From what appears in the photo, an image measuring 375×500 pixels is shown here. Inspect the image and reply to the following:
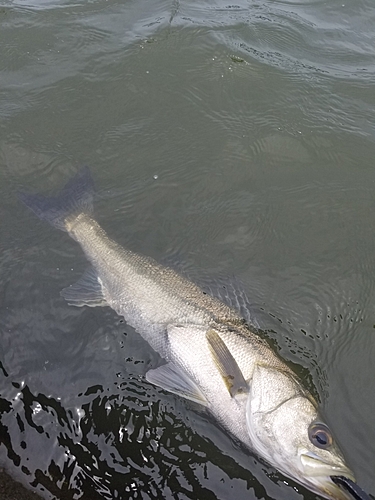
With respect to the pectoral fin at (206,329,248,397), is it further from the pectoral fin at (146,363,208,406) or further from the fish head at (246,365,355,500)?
the pectoral fin at (146,363,208,406)

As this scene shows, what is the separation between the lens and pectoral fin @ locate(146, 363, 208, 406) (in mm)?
4023

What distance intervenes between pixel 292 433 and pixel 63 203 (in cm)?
333

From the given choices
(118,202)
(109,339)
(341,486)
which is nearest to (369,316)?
(341,486)

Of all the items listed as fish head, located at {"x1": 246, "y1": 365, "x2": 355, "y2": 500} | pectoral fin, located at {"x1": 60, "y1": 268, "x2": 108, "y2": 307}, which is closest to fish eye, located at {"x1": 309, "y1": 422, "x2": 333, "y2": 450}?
fish head, located at {"x1": 246, "y1": 365, "x2": 355, "y2": 500}

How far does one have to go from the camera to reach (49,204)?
5387 mm

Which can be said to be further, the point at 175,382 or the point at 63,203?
the point at 63,203

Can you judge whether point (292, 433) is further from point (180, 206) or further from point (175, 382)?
point (180, 206)

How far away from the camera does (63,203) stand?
5.39m

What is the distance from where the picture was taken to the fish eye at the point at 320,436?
11.3 feet

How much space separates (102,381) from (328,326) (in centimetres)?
219

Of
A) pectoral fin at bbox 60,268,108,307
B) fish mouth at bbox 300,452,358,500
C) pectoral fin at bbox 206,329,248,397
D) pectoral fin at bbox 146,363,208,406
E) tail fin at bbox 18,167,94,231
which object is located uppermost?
fish mouth at bbox 300,452,358,500

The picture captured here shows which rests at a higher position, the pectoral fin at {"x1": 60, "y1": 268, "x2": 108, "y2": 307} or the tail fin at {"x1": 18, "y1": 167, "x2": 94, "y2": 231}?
the tail fin at {"x1": 18, "y1": 167, "x2": 94, "y2": 231}

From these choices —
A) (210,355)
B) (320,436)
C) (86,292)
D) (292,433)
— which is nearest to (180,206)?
(86,292)

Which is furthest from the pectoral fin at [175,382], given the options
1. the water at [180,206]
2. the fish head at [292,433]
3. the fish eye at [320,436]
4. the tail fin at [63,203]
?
the tail fin at [63,203]
